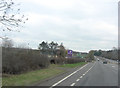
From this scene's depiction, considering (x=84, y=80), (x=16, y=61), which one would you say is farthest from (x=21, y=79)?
(x=84, y=80)

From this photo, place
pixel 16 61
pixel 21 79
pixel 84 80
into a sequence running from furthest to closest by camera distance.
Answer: pixel 16 61
pixel 84 80
pixel 21 79

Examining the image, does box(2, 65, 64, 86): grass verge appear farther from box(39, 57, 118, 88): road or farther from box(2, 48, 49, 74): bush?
box(2, 48, 49, 74): bush

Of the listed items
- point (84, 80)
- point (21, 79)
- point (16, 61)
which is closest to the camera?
point (21, 79)

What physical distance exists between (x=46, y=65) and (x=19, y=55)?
35.5 feet

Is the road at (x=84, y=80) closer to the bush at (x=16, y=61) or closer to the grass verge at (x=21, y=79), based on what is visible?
the grass verge at (x=21, y=79)

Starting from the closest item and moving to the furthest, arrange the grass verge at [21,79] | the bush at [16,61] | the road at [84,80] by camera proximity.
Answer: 1. the grass verge at [21,79]
2. the road at [84,80]
3. the bush at [16,61]

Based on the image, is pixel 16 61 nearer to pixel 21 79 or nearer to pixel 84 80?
pixel 21 79

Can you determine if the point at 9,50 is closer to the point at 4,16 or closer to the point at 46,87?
the point at 46,87

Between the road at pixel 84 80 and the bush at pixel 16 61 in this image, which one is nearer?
the road at pixel 84 80

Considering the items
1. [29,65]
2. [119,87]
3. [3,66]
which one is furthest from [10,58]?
[119,87]

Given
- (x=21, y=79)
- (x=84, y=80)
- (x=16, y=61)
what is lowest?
(x=84, y=80)

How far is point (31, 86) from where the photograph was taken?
13211mm

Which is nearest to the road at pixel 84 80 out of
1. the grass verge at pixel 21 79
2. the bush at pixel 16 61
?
the grass verge at pixel 21 79

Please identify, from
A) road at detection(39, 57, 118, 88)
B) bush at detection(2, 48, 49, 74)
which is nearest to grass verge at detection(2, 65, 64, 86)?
road at detection(39, 57, 118, 88)
